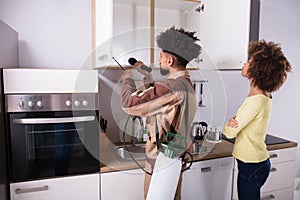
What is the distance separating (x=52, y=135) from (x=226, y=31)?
1186mm

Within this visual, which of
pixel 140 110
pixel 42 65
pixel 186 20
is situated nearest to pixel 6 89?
pixel 42 65

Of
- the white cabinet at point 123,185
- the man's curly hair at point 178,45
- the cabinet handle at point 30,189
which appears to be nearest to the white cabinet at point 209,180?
the white cabinet at point 123,185

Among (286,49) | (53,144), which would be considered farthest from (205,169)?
(286,49)

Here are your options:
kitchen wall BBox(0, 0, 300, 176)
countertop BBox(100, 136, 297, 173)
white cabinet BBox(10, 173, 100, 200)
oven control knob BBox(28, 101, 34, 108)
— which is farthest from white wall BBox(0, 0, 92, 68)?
white cabinet BBox(10, 173, 100, 200)

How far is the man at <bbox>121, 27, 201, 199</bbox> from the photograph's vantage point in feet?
3.50

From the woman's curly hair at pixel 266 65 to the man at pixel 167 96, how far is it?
0.37m

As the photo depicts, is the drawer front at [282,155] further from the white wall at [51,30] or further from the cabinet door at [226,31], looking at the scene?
the white wall at [51,30]

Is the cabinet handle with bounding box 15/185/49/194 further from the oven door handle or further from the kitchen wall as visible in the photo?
the kitchen wall

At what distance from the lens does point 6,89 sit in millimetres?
1134

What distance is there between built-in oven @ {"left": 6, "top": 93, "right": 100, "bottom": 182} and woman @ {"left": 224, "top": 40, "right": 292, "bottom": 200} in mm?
834

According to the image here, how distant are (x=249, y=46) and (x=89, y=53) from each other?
1.09 m

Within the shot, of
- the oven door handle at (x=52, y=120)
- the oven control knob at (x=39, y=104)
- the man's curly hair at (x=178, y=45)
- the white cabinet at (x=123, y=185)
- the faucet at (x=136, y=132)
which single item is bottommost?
the white cabinet at (x=123, y=185)

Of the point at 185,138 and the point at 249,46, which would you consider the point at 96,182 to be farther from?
the point at 249,46

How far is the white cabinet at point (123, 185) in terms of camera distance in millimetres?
1352
